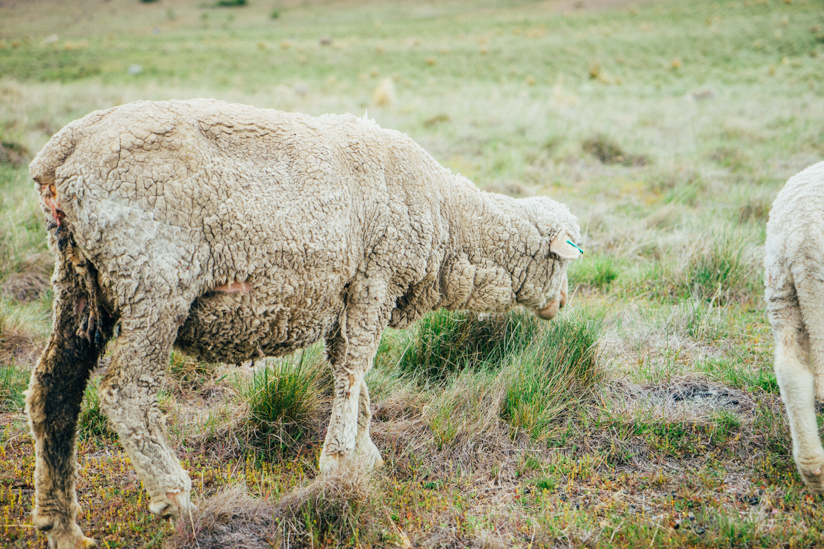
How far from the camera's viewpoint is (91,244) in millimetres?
2381

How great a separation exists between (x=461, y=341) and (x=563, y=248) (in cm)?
126

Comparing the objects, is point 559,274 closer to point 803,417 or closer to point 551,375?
A: point 551,375

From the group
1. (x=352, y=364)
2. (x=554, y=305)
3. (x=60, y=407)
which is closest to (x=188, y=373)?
(x=60, y=407)

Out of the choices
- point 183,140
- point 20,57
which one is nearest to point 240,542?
point 183,140

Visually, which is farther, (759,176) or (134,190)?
(759,176)

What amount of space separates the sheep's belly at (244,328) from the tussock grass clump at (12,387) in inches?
74.3

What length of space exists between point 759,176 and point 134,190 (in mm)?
9514

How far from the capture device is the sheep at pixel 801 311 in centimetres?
295

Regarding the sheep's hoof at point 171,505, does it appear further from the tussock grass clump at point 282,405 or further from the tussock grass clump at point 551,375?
the tussock grass clump at point 551,375

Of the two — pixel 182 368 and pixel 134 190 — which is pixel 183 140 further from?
pixel 182 368

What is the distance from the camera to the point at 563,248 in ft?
11.5

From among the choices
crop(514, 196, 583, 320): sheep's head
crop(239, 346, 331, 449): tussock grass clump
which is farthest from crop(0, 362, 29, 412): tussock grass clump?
crop(514, 196, 583, 320): sheep's head

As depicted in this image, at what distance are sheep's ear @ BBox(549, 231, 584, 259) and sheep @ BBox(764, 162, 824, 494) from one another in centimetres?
122

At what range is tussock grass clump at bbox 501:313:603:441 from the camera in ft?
11.9
